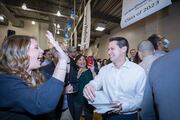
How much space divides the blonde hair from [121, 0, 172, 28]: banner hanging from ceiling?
1.54 metres

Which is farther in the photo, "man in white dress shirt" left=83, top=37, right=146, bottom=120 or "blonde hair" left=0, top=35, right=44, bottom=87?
"man in white dress shirt" left=83, top=37, right=146, bottom=120

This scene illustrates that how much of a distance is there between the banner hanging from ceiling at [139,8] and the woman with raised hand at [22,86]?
1.36 m

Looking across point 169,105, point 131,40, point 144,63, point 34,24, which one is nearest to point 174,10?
point 131,40

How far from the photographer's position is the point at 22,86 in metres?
1.15

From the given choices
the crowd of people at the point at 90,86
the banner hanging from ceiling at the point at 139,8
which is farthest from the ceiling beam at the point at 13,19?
the crowd of people at the point at 90,86

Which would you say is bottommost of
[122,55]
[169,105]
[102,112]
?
[102,112]

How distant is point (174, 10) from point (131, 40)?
A: 148 inches

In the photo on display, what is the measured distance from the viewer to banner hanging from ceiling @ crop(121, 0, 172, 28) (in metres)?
2.05

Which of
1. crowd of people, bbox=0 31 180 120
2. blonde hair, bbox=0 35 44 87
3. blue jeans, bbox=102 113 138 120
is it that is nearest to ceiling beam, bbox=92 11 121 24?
crowd of people, bbox=0 31 180 120

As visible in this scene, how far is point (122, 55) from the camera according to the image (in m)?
2.25

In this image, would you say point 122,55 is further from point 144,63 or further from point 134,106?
point 134,106

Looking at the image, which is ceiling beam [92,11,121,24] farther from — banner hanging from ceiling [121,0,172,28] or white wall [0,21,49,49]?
white wall [0,21,49,49]

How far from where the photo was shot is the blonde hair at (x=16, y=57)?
1.29 meters

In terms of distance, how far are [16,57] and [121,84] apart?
118 centimetres
